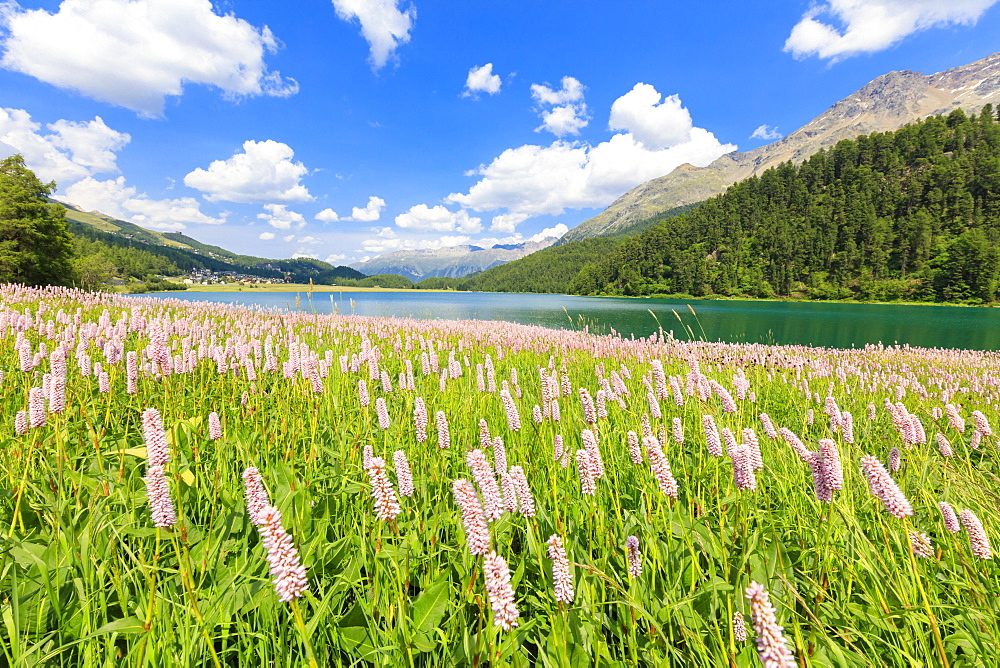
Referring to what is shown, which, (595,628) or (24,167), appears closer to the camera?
(595,628)

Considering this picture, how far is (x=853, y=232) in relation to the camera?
5059 inches

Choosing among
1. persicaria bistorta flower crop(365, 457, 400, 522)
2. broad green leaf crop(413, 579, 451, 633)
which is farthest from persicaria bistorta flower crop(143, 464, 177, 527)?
broad green leaf crop(413, 579, 451, 633)

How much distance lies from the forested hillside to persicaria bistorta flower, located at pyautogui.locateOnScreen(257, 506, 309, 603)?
140 metres

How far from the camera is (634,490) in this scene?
3.06 m

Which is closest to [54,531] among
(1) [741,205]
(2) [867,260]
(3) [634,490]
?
(3) [634,490]

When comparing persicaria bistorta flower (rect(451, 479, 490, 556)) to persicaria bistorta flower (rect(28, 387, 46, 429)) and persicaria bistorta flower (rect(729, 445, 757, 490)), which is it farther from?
persicaria bistorta flower (rect(28, 387, 46, 429))

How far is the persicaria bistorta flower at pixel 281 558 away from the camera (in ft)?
3.49

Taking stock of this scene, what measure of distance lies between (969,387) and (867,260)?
156 m

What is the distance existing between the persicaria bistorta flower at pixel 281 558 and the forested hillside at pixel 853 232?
140 metres

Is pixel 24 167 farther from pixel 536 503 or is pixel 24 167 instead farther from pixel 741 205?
pixel 741 205

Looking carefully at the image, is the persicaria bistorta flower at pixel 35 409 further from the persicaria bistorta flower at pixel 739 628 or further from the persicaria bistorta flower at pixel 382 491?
the persicaria bistorta flower at pixel 739 628

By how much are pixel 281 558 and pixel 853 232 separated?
586ft

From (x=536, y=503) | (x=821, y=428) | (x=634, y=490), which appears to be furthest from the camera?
(x=821, y=428)

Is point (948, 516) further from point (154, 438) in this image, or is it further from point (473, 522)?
point (154, 438)
